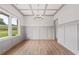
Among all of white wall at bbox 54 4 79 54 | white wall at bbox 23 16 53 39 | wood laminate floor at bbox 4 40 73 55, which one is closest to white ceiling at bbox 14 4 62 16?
white wall at bbox 54 4 79 54

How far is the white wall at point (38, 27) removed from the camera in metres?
13.1

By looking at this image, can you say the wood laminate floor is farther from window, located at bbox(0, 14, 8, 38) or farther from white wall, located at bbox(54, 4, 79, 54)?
window, located at bbox(0, 14, 8, 38)

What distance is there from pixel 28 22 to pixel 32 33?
1.22 metres

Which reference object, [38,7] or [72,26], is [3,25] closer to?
[38,7]

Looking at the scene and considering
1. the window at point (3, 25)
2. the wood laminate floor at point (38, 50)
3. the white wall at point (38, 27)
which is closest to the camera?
the wood laminate floor at point (38, 50)

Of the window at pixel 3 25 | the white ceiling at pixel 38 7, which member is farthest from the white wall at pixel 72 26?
the window at pixel 3 25

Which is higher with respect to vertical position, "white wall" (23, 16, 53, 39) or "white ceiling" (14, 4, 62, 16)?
"white ceiling" (14, 4, 62, 16)

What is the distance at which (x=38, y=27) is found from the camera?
13.3 m

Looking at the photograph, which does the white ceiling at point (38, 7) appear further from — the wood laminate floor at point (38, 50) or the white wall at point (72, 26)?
the wood laminate floor at point (38, 50)

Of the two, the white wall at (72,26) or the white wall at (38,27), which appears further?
the white wall at (38,27)

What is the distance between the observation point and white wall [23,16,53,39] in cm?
1314

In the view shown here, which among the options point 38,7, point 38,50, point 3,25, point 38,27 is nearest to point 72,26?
point 38,50

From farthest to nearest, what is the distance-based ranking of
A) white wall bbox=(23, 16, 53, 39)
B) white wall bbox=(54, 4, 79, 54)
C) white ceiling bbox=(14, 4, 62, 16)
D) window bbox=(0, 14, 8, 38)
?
white wall bbox=(23, 16, 53, 39), white ceiling bbox=(14, 4, 62, 16), window bbox=(0, 14, 8, 38), white wall bbox=(54, 4, 79, 54)
